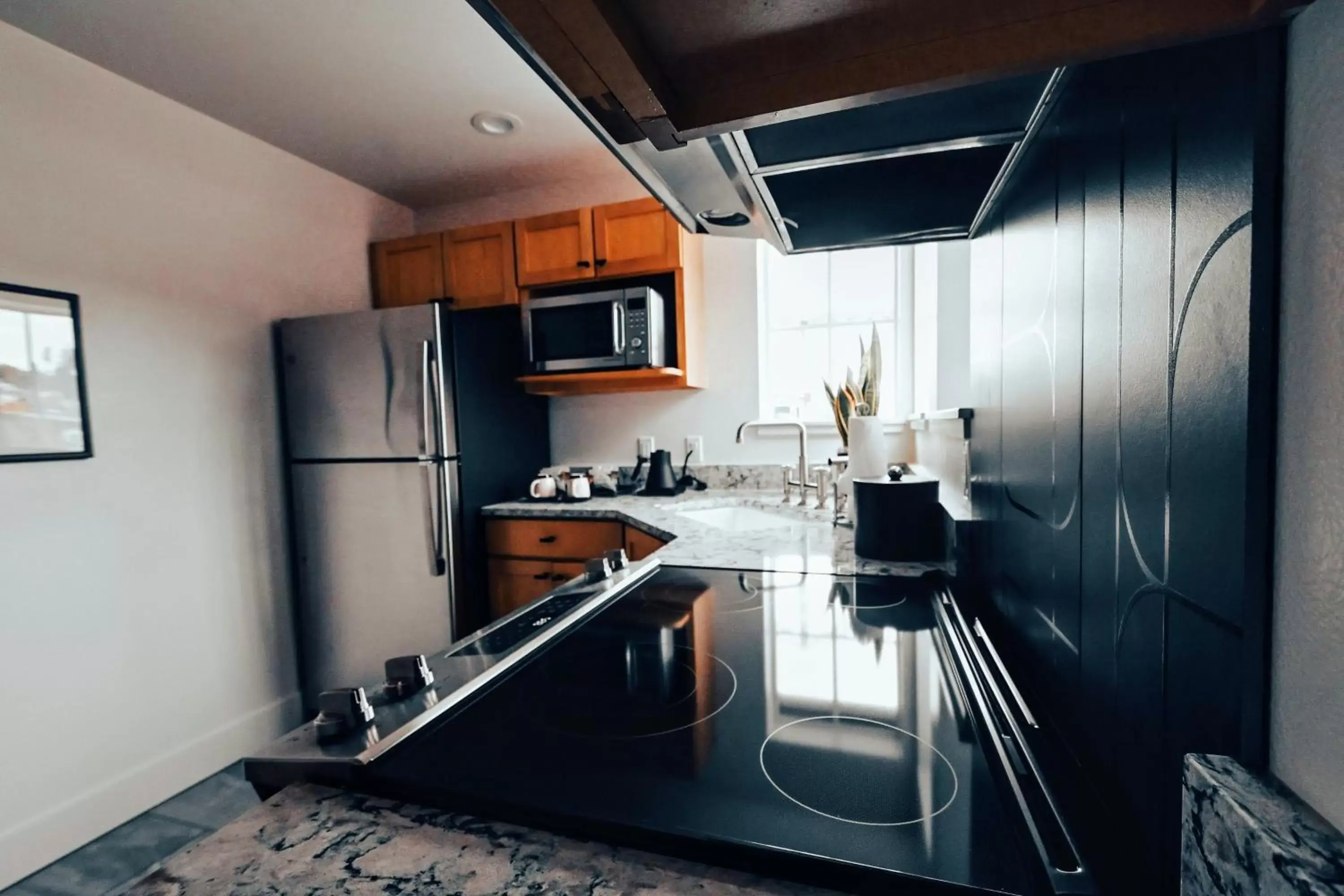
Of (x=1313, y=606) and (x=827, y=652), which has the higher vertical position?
(x=1313, y=606)

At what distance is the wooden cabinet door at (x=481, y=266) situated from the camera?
2611 millimetres

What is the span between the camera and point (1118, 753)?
507mm

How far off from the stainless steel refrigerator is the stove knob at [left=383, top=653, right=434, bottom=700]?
165cm

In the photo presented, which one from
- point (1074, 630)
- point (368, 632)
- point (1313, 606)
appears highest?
point (1313, 606)

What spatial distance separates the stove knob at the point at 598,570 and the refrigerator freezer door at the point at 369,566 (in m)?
1.26

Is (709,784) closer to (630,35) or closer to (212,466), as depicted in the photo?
(630,35)

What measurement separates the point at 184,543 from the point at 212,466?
0.30 m

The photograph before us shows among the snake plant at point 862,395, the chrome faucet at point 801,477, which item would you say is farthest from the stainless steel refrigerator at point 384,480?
the snake plant at point 862,395

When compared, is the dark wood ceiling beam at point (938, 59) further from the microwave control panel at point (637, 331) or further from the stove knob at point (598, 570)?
the microwave control panel at point (637, 331)

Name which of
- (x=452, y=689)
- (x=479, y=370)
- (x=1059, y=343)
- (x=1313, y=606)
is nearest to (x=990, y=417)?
(x=1059, y=343)

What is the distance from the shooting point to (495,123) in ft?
7.36

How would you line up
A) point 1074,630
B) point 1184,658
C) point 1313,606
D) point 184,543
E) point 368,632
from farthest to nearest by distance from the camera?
point 368,632 < point 184,543 < point 1074,630 < point 1184,658 < point 1313,606

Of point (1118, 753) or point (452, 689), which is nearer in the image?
point (1118, 753)

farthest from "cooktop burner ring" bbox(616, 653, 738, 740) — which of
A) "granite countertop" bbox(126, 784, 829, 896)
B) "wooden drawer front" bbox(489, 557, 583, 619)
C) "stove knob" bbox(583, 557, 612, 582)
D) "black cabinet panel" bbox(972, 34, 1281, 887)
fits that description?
"wooden drawer front" bbox(489, 557, 583, 619)
